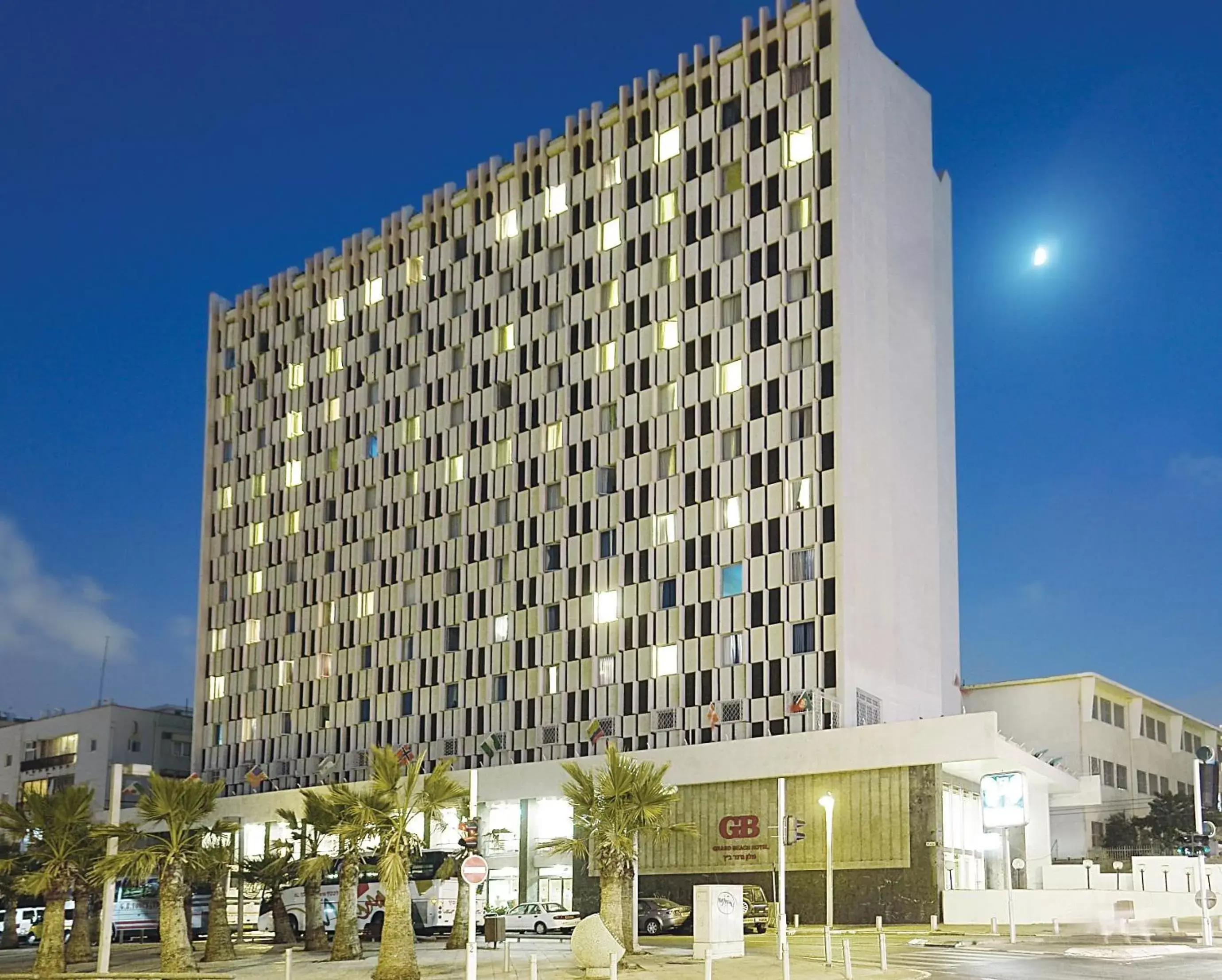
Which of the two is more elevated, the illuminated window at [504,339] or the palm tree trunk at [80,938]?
the illuminated window at [504,339]

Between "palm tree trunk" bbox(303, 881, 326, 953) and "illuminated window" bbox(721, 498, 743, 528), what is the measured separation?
33.5 m

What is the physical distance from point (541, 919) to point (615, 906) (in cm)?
2055

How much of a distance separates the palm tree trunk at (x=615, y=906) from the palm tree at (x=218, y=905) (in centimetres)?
1206

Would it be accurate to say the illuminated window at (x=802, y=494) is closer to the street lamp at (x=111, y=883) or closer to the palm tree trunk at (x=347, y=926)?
the palm tree trunk at (x=347, y=926)

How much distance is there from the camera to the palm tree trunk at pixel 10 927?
228 ft

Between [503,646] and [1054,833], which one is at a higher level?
[503,646]

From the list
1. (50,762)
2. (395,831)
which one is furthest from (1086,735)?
(50,762)

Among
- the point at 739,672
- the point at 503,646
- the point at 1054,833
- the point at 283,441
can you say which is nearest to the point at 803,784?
the point at 739,672

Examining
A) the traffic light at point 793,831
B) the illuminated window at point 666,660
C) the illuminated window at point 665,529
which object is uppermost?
the illuminated window at point 665,529

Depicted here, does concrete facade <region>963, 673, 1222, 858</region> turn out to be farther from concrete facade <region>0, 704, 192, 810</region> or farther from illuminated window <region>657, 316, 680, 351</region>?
concrete facade <region>0, 704, 192, 810</region>

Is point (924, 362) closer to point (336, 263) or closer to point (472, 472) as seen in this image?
point (472, 472)

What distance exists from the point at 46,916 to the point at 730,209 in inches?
2040

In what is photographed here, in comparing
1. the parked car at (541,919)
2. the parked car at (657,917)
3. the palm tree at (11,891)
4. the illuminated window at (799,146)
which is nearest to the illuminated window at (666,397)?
the illuminated window at (799,146)

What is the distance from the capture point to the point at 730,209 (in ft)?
270
